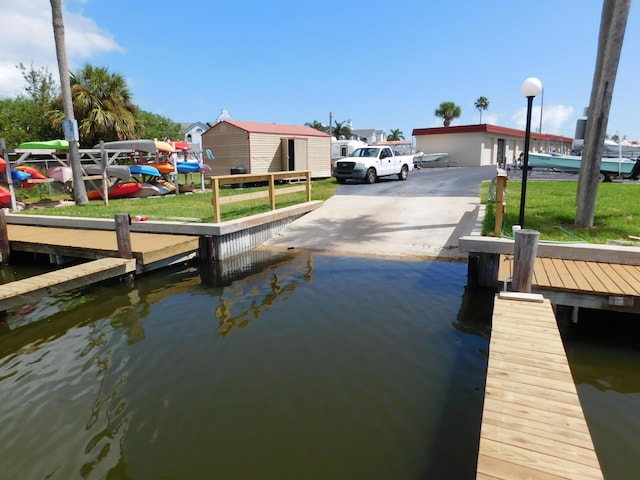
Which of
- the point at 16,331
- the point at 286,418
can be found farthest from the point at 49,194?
the point at 286,418

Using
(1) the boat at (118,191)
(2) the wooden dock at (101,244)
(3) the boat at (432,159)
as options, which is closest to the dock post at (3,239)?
(2) the wooden dock at (101,244)

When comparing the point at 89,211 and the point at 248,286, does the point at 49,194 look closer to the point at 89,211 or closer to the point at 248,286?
the point at 89,211

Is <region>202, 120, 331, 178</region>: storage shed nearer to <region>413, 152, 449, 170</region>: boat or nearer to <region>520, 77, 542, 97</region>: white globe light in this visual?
<region>413, 152, 449, 170</region>: boat

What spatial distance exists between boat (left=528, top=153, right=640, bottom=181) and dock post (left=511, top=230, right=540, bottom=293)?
15418 millimetres

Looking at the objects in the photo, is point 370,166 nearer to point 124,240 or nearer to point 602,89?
point 602,89

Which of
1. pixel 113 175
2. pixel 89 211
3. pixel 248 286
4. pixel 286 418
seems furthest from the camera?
pixel 113 175

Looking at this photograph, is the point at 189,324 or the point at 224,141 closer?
the point at 189,324

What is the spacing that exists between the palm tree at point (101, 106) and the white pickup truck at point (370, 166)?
1196cm

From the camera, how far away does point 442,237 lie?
32.3 ft

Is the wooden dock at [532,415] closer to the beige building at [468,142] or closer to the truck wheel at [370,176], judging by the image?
the truck wheel at [370,176]

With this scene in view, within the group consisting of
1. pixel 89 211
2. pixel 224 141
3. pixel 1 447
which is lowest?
pixel 1 447

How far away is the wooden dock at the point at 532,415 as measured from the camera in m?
2.47

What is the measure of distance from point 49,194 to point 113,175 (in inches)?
166

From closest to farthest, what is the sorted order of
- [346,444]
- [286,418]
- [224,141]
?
[346,444]
[286,418]
[224,141]
